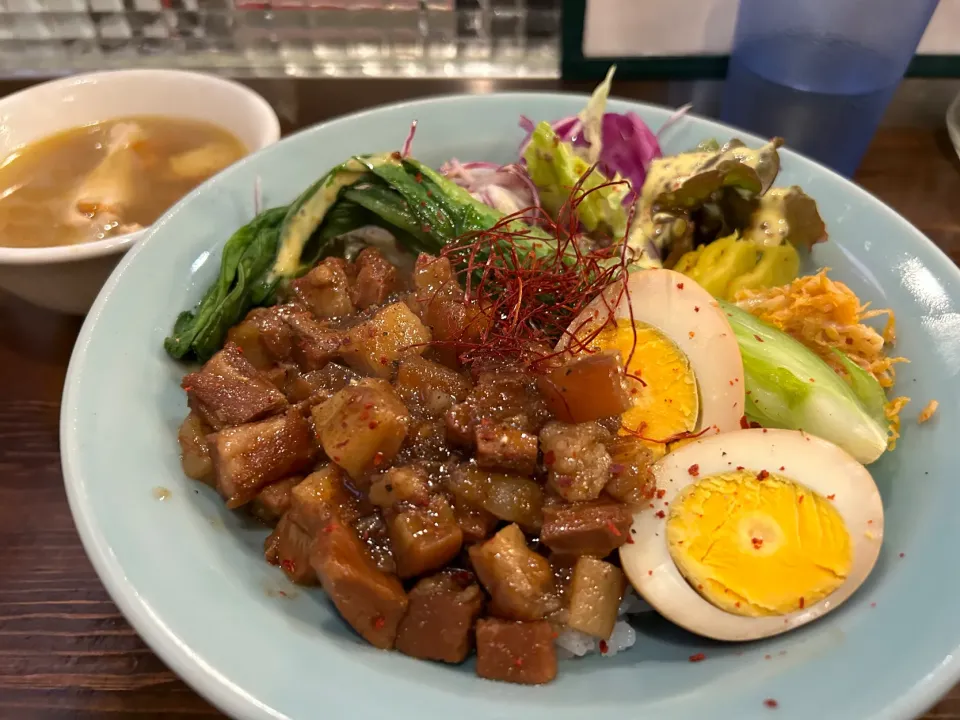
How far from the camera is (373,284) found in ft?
6.30

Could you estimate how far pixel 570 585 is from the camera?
144 centimetres

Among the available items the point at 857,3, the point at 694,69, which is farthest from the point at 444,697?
the point at 694,69

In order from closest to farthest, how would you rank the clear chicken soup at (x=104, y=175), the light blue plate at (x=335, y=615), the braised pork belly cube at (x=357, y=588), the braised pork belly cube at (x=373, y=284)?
the light blue plate at (x=335, y=615) → the braised pork belly cube at (x=357, y=588) → the braised pork belly cube at (x=373, y=284) → the clear chicken soup at (x=104, y=175)

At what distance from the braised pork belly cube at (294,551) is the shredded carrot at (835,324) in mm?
1478

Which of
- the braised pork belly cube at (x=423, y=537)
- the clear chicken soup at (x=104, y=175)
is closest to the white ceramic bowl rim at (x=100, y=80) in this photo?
the clear chicken soup at (x=104, y=175)

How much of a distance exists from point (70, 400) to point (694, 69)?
130 inches

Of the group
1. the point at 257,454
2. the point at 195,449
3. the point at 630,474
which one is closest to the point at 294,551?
the point at 257,454

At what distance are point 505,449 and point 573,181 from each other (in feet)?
4.40

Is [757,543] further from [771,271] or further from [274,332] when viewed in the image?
[274,332]

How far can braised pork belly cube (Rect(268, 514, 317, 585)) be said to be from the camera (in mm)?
1457

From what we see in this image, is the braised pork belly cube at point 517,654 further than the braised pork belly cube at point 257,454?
No

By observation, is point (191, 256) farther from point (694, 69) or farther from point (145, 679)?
point (694, 69)

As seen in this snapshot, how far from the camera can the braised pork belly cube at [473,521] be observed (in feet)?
4.76

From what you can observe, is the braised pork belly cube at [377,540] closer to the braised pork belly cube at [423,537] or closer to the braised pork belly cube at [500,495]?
the braised pork belly cube at [423,537]
